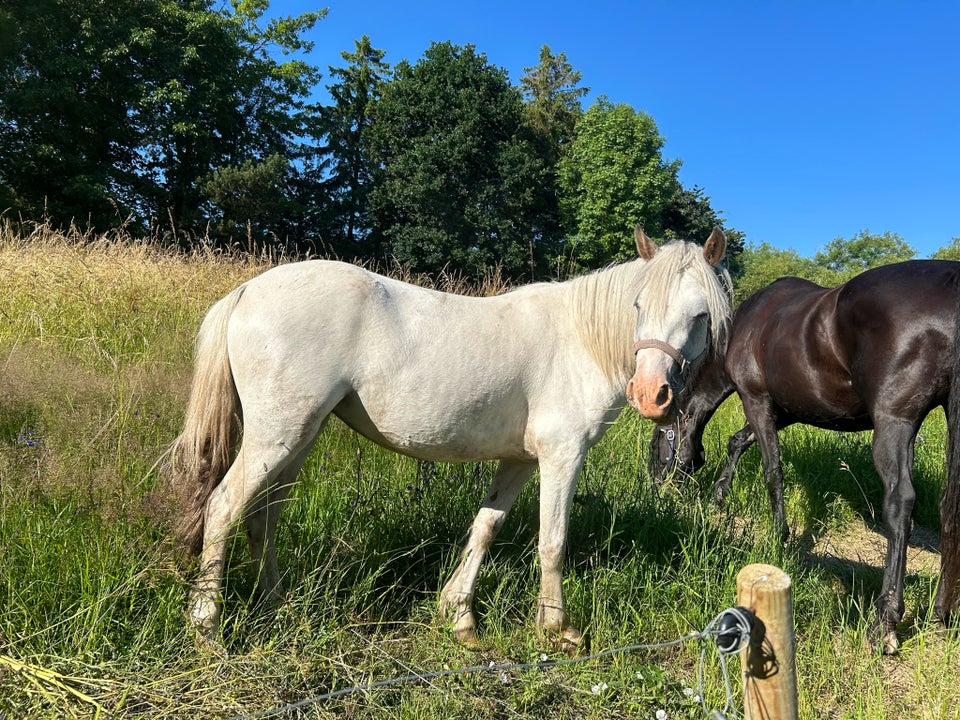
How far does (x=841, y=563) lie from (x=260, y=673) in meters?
3.96

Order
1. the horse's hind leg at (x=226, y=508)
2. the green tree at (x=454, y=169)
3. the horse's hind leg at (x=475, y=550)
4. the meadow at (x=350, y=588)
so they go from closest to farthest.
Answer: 1. the meadow at (x=350, y=588)
2. the horse's hind leg at (x=226, y=508)
3. the horse's hind leg at (x=475, y=550)
4. the green tree at (x=454, y=169)

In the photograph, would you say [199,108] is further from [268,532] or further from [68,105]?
[268,532]

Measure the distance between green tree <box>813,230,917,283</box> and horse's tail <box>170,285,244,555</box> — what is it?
57423 mm

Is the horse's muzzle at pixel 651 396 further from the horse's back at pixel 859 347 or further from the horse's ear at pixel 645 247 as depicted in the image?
the horse's back at pixel 859 347

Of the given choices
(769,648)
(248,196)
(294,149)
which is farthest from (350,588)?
(294,149)

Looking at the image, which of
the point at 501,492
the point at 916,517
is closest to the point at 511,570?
the point at 501,492

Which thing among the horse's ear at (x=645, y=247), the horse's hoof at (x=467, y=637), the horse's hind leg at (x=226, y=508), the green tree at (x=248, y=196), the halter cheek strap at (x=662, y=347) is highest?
the green tree at (x=248, y=196)

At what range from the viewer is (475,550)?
105 inches

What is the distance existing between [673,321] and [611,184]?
28.1 metres

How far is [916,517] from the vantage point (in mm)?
5047

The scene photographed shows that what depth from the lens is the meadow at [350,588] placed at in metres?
1.93

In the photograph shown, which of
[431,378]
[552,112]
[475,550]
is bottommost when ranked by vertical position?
[475,550]

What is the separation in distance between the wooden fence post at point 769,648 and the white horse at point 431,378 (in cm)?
94

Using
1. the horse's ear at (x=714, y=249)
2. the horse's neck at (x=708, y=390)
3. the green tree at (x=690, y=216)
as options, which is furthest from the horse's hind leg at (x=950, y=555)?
the green tree at (x=690, y=216)
